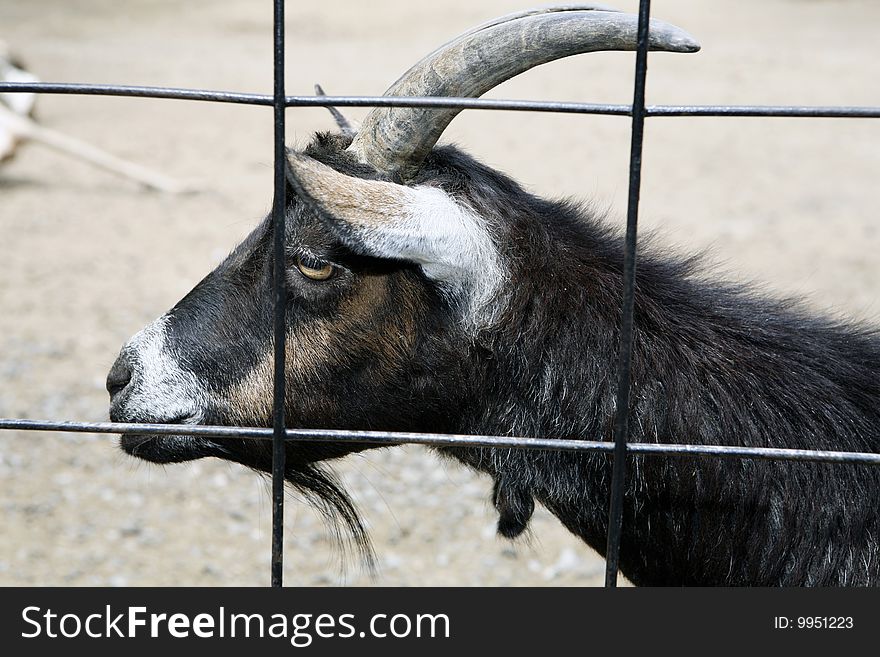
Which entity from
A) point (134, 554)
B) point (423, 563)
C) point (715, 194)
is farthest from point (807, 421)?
point (715, 194)

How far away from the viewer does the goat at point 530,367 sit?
2559 mm

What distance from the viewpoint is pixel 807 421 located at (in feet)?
8.45

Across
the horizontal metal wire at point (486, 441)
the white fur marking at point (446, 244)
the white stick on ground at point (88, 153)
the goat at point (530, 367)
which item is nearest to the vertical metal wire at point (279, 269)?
the horizontal metal wire at point (486, 441)

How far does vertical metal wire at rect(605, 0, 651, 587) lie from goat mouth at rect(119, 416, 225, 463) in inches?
46.7

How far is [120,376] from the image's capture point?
276 centimetres

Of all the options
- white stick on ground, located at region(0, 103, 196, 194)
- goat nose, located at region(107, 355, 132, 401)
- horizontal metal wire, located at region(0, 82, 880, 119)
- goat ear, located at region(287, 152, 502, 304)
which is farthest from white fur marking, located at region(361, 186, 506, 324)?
white stick on ground, located at region(0, 103, 196, 194)

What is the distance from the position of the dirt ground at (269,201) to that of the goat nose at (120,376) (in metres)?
0.66

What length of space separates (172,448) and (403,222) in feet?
3.19

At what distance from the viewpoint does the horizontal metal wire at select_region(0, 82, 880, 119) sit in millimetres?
1910

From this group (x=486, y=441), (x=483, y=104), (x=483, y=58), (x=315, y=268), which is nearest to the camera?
(x=483, y=104)

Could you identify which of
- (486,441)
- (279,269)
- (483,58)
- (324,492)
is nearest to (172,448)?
(324,492)

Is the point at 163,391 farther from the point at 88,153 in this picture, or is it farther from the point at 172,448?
the point at 88,153

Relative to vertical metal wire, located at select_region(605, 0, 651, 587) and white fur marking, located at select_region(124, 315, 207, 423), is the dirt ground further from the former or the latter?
vertical metal wire, located at select_region(605, 0, 651, 587)
